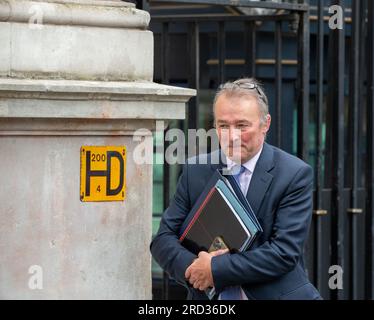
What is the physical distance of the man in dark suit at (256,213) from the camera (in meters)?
3.46

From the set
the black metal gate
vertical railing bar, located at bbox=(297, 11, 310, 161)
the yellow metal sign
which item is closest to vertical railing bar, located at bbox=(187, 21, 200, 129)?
the black metal gate

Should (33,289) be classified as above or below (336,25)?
below

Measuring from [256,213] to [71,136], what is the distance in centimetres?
96

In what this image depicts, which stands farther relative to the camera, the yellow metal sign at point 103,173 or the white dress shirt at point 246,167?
the yellow metal sign at point 103,173

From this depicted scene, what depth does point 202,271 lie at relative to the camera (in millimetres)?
3490

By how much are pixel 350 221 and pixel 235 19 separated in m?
1.43

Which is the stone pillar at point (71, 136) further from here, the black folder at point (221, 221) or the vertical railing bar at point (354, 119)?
the vertical railing bar at point (354, 119)

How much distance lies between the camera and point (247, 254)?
346 centimetres

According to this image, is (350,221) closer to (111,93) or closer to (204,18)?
(204,18)

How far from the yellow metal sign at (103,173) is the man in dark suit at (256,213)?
53cm

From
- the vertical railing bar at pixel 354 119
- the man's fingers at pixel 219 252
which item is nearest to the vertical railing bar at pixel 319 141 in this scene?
the vertical railing bar at pixel 354 119

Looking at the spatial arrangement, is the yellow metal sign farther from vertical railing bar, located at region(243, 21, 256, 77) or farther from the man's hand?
vertical railing bar, located at region(243, 21, 256, 77)
